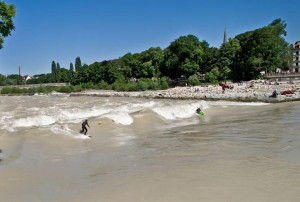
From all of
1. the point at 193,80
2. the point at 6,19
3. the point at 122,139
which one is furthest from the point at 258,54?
the point at 6,19

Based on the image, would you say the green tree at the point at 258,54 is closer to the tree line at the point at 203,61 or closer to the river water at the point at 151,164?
the tree line at the point at 203,61

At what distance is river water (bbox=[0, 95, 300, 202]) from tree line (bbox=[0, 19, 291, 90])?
2338 inches

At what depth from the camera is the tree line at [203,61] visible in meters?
81.8

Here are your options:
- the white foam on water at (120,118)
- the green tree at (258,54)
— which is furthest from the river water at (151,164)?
the green tree at (258,54)

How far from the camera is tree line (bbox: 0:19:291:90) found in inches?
3219

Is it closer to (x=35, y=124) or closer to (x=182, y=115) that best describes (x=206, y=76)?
(x=182, y=115)

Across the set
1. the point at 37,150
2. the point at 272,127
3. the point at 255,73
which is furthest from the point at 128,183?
the point at 255,73

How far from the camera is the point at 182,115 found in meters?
36.6

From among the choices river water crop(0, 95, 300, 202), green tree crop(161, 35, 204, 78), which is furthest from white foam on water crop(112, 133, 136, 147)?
green tree crop(161, 35, 204, 78)

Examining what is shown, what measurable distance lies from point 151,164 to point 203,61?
81209 millimetres

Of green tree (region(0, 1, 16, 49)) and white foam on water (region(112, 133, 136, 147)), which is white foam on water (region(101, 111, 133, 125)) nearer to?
white foam on water (region(112, 133, 136, 147))

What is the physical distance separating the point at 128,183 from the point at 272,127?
1528 centimetres

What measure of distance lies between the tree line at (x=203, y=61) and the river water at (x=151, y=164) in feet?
195

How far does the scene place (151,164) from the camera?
14453 millimetres
